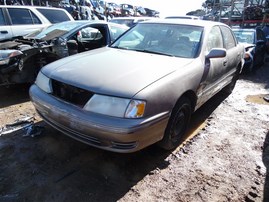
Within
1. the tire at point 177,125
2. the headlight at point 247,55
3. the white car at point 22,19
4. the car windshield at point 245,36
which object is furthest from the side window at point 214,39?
the white car at point 22,19

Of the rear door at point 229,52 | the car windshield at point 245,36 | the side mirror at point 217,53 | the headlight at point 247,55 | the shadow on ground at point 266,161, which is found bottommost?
the shadow on ground at point 266,161

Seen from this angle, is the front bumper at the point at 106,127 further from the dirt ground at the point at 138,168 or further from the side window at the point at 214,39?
the side window at the point at 214,39

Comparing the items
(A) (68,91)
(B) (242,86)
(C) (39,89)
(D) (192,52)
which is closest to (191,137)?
(D) (192,52)

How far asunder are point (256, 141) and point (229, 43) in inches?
76.7

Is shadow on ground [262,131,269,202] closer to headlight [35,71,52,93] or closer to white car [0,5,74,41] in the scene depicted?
headlight [35,71,52,93]

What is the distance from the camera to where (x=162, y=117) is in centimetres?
256

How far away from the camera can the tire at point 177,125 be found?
9.38 feet

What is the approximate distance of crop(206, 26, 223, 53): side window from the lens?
3.63m

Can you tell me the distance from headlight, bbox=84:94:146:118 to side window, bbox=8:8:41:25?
18.0 feet

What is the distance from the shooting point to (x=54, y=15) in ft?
24.3

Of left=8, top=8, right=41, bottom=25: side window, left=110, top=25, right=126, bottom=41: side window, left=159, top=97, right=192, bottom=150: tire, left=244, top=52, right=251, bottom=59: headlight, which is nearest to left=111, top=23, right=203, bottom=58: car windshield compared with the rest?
left=159, top=97, right=192, bottom=150: tire

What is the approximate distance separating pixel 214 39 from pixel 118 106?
231 cm

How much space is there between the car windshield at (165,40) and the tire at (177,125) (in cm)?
70

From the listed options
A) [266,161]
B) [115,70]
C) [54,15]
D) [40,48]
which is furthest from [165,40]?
[54,15]
